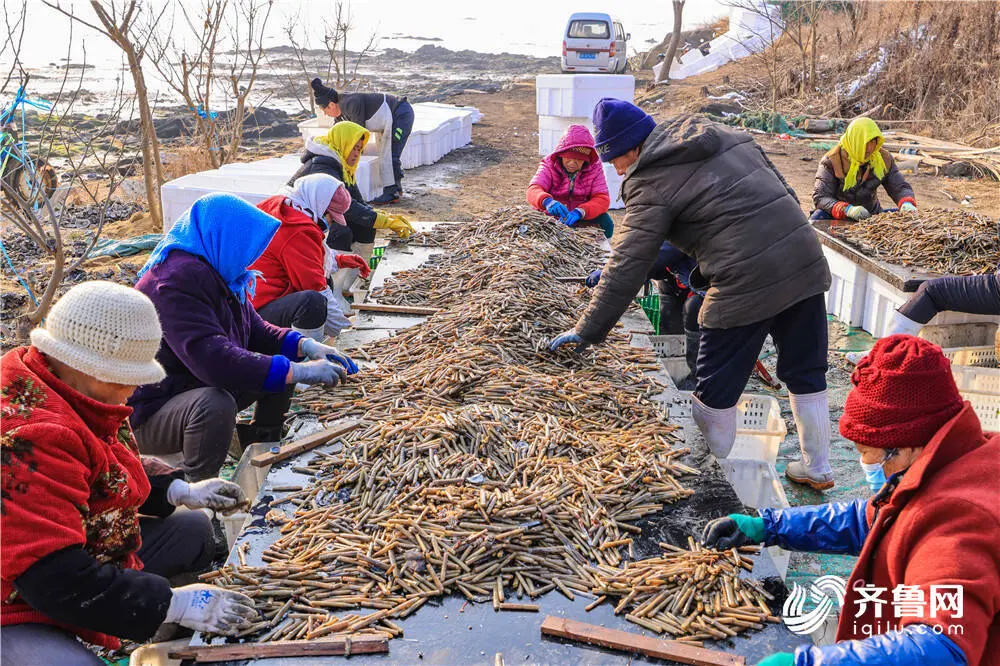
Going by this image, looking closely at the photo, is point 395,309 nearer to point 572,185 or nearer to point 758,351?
point 758,351

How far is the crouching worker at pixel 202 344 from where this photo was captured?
3.90 m

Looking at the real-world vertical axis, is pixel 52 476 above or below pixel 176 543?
above

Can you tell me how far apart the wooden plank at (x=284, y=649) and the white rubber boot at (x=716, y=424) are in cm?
240

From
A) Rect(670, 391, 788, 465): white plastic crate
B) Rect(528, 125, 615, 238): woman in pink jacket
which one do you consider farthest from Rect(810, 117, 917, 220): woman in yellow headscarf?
Rect(670, 391, 788, 465): white plastic crate

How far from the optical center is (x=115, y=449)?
2.69 m

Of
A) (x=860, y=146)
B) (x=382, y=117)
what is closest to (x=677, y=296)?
(x=860, y=146)

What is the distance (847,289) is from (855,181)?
1234mm

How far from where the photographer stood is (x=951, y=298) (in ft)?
19.0

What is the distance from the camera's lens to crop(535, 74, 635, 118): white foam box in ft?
37.7

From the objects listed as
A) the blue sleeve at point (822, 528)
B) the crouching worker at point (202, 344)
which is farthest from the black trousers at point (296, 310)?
the blue sleeve at point (822, 528)

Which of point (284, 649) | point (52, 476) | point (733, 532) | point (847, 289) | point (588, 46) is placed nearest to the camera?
Answer: point (52, 476)

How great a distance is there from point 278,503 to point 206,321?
3.63 feet

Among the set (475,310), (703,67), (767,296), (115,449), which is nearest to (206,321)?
(115,449)

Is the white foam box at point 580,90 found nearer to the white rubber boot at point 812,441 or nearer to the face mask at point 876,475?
the white rubber boot at point 812,441
